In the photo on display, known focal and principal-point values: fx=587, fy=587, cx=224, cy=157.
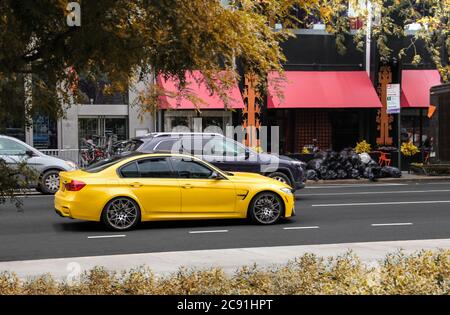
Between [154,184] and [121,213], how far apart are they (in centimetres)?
82

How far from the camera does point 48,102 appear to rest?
4664 millimetres

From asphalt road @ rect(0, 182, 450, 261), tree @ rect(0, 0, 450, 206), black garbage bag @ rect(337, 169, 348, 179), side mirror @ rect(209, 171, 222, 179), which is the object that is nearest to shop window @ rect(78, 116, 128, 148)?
black garbage bag @ rect(337, 169, 348, 179)

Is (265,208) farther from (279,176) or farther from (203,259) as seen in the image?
(279,176)

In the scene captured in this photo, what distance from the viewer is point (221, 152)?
51.0 feet

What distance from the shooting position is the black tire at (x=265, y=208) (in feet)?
37.9

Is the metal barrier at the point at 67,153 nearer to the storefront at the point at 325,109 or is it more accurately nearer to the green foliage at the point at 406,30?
the storefront at the point at 325,109

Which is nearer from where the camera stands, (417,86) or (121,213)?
(121,213)

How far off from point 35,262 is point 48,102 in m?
4.15

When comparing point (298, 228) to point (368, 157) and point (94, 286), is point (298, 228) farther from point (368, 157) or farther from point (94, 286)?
point (368, 157)

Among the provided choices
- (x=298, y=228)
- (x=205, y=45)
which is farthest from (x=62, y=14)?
(x=298, y=228)

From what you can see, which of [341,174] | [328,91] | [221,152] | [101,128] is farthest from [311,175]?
[101,128]

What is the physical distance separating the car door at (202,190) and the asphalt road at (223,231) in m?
0.40

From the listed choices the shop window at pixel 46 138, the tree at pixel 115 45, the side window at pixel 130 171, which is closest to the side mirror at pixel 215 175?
the side window at pixel 130 171

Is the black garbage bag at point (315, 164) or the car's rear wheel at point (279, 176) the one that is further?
the black garbage bag at point (315, 164)
